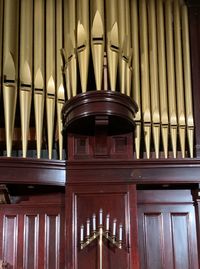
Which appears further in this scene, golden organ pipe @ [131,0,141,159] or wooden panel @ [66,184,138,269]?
golden organ pipe @ [131,0,141,159]

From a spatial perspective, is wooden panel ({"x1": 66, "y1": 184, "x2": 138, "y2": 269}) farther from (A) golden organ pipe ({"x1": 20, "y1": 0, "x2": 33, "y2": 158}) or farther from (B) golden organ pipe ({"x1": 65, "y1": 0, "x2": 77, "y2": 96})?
(B) golden organ pipe ({"x1": 65, "y1": 0, "x2": 77, "y2": 96})

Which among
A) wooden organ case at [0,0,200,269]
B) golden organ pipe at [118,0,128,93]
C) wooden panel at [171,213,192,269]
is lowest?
wooden panel at [171,213,192,269]

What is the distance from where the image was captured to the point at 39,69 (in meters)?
7.50

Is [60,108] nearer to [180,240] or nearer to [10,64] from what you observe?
[10,64]

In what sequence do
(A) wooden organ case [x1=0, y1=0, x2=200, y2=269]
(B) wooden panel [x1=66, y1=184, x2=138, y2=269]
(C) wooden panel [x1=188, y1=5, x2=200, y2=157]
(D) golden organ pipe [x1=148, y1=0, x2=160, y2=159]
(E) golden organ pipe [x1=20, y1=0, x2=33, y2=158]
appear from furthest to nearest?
(C) wooden panel [x1=188, y1=5, x2=200, y2=157]
(D) golden organ pipe [x1=148, y1=0, x2=160, y2=159]
(E) golden organ pipe [x1=20, y1=0, x2=33, y2=158]
(A) wooden organ case [x1=0, y1=0, x2=200, y2=269]
(B) wooden panel [x1=66, y1=184, x2=138, y2=269]

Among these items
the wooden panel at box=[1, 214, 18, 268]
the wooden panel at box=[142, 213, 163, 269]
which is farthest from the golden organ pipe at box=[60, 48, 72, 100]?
the wooden panel at box=[142, 213, 163, 269]

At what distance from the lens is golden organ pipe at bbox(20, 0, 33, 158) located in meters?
7.20

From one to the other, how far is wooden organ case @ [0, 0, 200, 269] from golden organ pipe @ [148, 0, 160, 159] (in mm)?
16

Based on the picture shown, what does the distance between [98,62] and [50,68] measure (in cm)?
64

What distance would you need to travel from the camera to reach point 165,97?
7691mm

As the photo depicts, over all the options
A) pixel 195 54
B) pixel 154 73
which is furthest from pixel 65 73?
pixel 195 54

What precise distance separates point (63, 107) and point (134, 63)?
3.69 ft

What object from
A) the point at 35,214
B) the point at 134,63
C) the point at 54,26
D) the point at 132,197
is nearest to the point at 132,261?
the point at 132,197

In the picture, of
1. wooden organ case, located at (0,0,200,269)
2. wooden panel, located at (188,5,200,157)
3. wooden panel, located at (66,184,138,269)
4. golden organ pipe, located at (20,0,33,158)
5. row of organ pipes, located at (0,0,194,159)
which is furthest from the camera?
wooden panel, located at (188,5,200,157)
